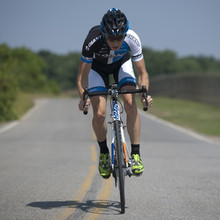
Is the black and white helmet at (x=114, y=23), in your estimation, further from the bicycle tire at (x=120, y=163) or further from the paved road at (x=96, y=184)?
the paved road at (x=96, y=184)

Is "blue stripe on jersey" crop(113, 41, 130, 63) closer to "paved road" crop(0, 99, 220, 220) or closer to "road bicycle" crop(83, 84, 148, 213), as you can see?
"road bicycle" crop(83, 84, 148, 213)

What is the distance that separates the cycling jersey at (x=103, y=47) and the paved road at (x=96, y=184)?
5.97ft

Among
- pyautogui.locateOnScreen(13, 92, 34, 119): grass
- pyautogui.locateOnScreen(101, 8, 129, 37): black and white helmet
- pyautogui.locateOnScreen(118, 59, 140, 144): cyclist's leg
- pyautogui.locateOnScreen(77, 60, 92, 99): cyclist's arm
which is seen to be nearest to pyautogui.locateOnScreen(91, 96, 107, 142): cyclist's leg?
pyautogui.locateOnScreen(77, 60, 92, 99): cyclist's arm

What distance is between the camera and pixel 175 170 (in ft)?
31.0

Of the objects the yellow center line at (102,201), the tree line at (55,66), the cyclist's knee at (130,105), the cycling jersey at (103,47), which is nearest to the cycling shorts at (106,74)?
the cycling jersey at (103,47)

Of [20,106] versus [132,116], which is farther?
[20,106]

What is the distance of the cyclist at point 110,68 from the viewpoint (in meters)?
6.04

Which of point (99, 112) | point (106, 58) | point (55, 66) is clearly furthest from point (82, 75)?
point (55, 66)

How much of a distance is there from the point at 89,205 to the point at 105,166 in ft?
1.81

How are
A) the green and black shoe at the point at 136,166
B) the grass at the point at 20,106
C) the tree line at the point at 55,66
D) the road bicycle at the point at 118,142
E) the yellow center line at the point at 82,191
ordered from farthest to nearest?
the grass at the point at 20,106, the tree line at the point at 55,66, the green and black shoe at the point at 136,166, the road bicycle at the point at 118,142, the yellow center line at the point at 82,191

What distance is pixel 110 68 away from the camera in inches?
268

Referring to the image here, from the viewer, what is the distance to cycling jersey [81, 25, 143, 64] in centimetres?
636

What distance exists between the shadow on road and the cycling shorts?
1.45 metres

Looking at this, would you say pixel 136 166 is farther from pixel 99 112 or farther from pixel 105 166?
pixel 99 112
